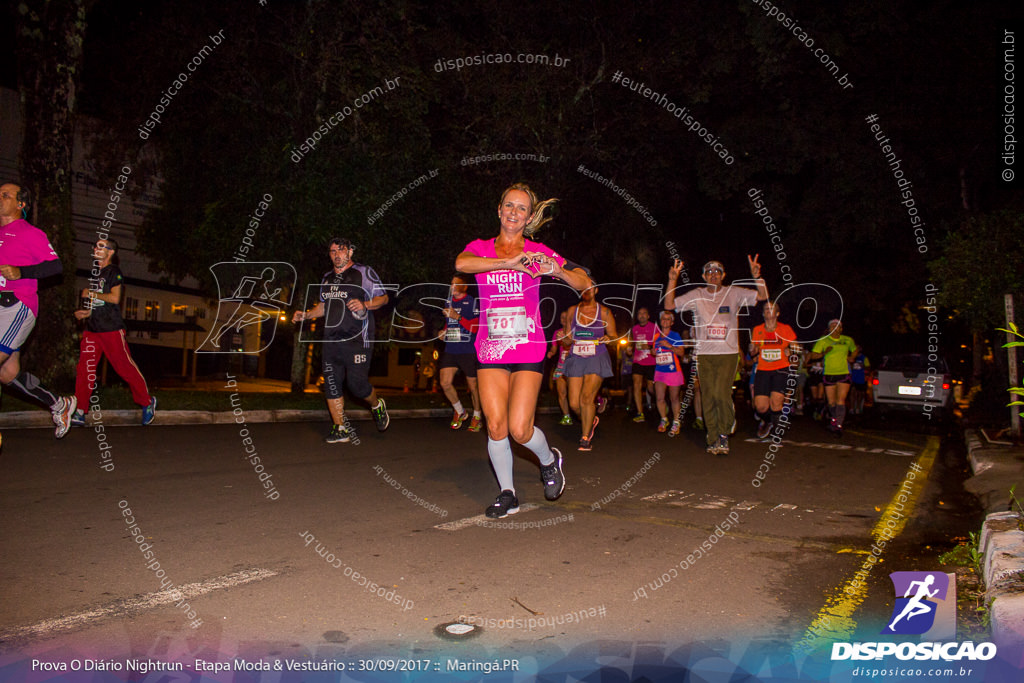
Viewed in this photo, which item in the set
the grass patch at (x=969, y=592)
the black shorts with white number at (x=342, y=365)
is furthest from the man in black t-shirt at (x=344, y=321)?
the grass patch at (x=969, y=592)

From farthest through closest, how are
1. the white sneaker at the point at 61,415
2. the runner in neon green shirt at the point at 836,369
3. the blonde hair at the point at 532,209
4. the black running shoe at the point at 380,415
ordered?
the runner in neon green shirt at the point at 836,369
the black running shoe at the point at 380,415
the white sneaker at the point at 61,415
the blonde hair at the point at 532,209

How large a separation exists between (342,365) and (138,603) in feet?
18.9

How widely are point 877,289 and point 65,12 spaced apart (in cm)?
3044

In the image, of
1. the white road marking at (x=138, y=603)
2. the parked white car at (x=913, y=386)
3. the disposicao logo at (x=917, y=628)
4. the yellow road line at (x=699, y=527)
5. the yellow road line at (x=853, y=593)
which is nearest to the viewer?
the white road marking at (x=138, y=603)

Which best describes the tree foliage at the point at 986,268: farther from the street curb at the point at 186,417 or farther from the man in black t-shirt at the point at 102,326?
the man in black t-shirt at the point at 102,326

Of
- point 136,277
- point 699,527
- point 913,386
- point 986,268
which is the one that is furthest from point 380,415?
point 136,277

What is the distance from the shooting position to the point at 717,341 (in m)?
9.72

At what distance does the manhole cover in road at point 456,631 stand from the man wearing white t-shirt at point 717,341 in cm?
662

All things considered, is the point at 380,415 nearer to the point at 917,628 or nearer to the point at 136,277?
the point at 917,628

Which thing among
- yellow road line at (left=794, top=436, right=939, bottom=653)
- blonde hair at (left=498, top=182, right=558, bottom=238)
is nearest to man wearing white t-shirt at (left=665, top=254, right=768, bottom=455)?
yellow road line at (left=794, top=436, right=939, bottom=653)

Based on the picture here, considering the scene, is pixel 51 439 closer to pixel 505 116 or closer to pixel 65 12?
pixel 65 12

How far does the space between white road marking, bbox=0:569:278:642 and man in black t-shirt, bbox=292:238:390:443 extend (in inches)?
198

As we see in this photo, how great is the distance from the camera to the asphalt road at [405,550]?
3.44 meters

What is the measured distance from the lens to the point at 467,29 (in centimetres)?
1839
